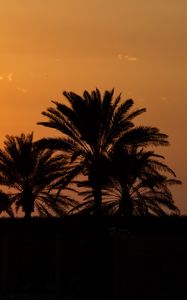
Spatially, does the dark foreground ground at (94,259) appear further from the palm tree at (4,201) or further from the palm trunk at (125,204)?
the palm tree at (4,201)

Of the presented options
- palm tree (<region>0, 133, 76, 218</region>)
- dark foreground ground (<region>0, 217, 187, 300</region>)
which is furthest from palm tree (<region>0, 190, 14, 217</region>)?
dark foreground ground (<region>0, 217, 187, 300</region>)

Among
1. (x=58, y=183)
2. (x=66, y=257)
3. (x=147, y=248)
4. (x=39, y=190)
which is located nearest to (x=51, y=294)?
(x=66, y=257)

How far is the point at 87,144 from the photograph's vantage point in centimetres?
3881

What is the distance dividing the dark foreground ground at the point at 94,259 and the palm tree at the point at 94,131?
7.05 m

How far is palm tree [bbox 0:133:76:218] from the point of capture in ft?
148

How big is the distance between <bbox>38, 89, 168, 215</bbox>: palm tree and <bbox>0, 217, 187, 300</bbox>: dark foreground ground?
7.05 metres

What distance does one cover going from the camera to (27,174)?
45969 mm

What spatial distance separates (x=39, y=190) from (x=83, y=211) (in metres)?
6.90

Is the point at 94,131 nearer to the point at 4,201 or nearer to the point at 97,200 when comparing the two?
the point at 97,200

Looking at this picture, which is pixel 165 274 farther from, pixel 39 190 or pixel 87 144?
pixel 39 190

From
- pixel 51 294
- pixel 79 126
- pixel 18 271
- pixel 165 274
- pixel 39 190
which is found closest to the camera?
pixel 165 274

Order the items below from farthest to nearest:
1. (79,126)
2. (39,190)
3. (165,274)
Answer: (39,190), (79,126), (165,274)

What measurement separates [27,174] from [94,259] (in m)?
18.1

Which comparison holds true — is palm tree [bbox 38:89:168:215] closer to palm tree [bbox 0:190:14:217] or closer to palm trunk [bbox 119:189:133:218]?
palm trunk [bbox 119:189:133:218]
